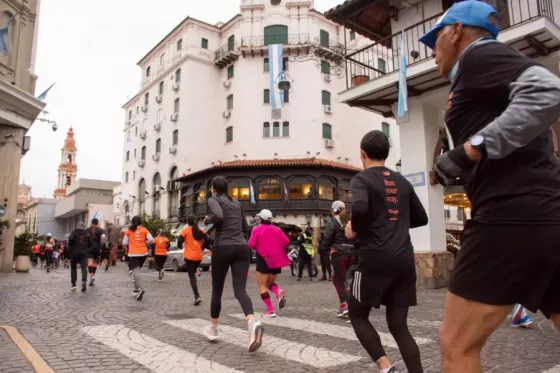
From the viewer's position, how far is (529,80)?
5.66 ft

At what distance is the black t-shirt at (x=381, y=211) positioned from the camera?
3199mm

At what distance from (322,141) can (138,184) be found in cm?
2292

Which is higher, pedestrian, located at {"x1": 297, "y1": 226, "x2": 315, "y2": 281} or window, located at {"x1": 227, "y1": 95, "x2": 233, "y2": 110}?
window, located at {"x1": 227, "y1": 95, "x2": 233, "y2": 110}

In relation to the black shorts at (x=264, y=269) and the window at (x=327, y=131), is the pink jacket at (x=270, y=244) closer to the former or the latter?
the black shorts at (x=264, y=269)

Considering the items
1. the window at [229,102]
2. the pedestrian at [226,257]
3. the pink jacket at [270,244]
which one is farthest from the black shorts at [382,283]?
the window at [229,102]

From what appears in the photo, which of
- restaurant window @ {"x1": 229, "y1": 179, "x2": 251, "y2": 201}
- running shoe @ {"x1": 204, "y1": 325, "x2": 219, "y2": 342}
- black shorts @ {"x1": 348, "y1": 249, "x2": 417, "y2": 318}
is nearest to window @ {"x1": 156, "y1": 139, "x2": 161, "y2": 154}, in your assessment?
restaurant window @ {"x1": 229, "y1": 179, "x2": 251, "y2": 201}

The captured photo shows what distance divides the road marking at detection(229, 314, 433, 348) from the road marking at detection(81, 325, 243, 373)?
1859mm

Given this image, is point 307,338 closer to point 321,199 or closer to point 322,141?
point 321,199

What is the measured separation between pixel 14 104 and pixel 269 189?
20631 millimetres

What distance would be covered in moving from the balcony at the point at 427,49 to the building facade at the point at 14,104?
15112 mm

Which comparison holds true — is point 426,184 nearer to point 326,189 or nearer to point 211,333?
point 211,333

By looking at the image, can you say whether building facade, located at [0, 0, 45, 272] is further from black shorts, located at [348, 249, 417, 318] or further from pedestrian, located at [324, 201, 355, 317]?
black shorts, located at [348, 249, 417, 318]

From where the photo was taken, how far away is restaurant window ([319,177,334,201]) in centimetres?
3572

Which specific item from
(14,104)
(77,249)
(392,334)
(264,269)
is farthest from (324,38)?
(392,334)
